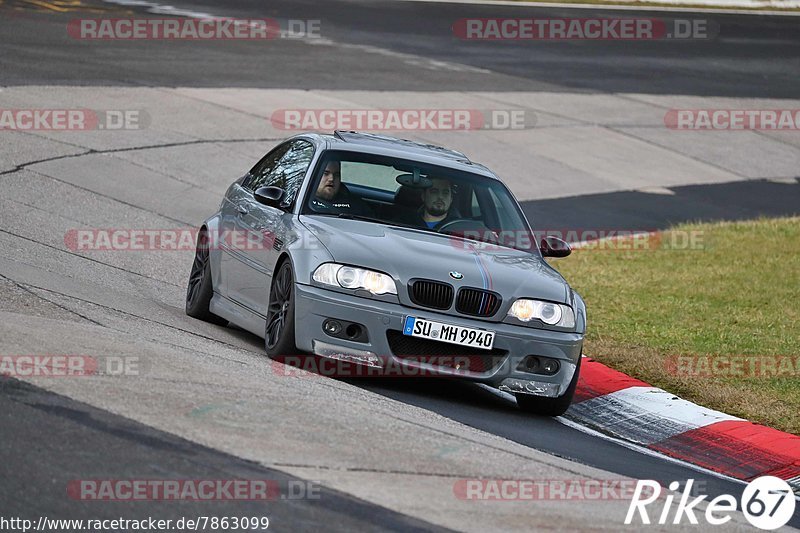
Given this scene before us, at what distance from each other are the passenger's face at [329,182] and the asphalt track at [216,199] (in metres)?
1.16

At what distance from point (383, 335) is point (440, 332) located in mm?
347

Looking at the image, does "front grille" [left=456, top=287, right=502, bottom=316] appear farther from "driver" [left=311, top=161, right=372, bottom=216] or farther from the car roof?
the car roof

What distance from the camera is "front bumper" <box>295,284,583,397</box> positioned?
8.67m

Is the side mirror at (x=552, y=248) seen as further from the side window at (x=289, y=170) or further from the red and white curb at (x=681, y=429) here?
the side window at (x=289, y=170)

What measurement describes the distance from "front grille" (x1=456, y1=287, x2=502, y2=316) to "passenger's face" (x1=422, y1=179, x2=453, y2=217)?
1186 millimetres

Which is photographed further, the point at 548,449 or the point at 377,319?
the point at 377,319

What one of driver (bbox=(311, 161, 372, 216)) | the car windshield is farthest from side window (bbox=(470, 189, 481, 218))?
driver (bbox=(311, 161, 372, 216))

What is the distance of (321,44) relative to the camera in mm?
27891

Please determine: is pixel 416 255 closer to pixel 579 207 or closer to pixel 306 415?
pixel 306 415

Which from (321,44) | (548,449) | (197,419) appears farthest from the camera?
(321,44)

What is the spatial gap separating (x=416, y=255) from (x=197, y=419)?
2.53 meters

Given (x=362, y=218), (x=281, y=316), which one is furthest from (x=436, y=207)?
(x=281, y=316)

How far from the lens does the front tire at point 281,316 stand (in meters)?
8.88

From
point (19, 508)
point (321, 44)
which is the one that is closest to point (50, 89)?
point (321, 44)
